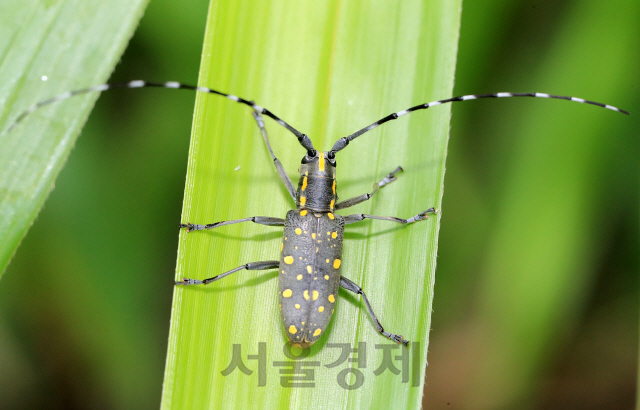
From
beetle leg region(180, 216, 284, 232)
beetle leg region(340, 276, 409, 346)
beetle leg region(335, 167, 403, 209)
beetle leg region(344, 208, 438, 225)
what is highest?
beetle leg region(335, 167, 403, 209)

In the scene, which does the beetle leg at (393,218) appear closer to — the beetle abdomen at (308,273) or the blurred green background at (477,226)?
the beetle abdomen at (308,273)

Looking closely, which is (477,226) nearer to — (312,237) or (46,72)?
(312,237)

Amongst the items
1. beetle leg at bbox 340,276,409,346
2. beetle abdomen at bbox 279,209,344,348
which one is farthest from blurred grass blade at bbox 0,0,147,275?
beetle leg at bbox 340,276,409,346

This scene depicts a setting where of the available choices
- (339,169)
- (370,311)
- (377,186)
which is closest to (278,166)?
(339,169)

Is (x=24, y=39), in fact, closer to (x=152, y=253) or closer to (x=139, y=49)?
(x=139, y=49)

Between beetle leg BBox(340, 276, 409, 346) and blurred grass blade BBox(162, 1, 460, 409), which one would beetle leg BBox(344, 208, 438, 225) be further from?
beetle leg BBox(340, 276, 409, 346)
